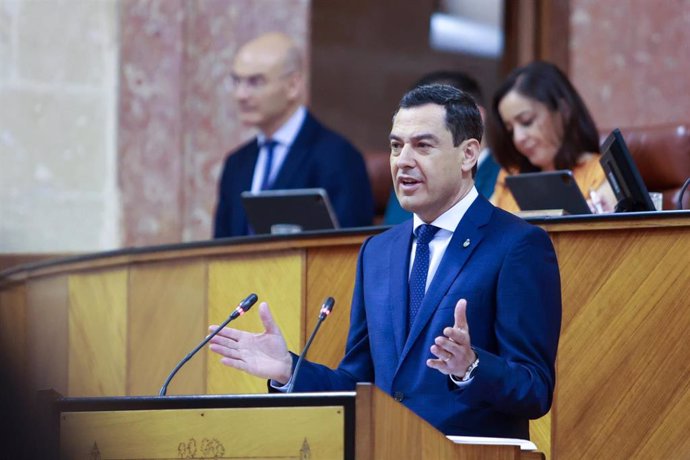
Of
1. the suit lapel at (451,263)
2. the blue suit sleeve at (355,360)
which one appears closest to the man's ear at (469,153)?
the suit lapel at (451,263)

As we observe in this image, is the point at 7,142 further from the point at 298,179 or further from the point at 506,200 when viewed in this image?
the point at 506,200

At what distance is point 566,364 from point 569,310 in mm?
149

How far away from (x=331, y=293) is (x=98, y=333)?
1083 millimetres

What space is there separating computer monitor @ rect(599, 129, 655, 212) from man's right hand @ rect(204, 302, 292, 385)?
4.75ft

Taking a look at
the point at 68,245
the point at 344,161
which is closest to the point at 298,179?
the point at 344,161

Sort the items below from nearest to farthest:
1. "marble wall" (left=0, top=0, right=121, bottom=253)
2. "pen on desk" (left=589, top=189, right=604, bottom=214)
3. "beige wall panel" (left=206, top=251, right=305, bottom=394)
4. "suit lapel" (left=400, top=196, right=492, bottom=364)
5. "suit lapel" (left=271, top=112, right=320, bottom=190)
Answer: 1. "suit lapel" (left=400, top=196, right=492, bottom=364)
2. "beige wall panel" (left=206, top=251, right=305, bottom=394)
3. "pen on desk" (left=589, top=189, right=604, bottom=214)
4. "suit lapel" (left=271, top=112, right=320, bottom=190)
5. "marble wall" (left=0, top=0, right=121, bottom=253)

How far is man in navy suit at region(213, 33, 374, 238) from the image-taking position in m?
5.42

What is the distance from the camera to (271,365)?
2.70 m

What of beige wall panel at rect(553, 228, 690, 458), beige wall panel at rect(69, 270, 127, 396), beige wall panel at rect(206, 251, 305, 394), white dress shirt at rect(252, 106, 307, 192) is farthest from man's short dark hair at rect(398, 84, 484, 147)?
white dress shirt at rect(252, 106, 307, 192)

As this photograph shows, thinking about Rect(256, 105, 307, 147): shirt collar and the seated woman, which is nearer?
the seated woman

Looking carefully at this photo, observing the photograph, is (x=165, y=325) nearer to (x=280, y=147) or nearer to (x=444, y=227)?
(x=280, y=147)

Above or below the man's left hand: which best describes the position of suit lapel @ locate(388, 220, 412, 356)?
above

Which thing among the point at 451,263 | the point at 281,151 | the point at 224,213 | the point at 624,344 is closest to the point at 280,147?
the point at 281,151

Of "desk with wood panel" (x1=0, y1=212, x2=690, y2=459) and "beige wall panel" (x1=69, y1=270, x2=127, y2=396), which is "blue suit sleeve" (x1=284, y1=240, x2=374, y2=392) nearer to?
"desk with wood panel" (x1=0, y1=212, x2=690, y2=459)
